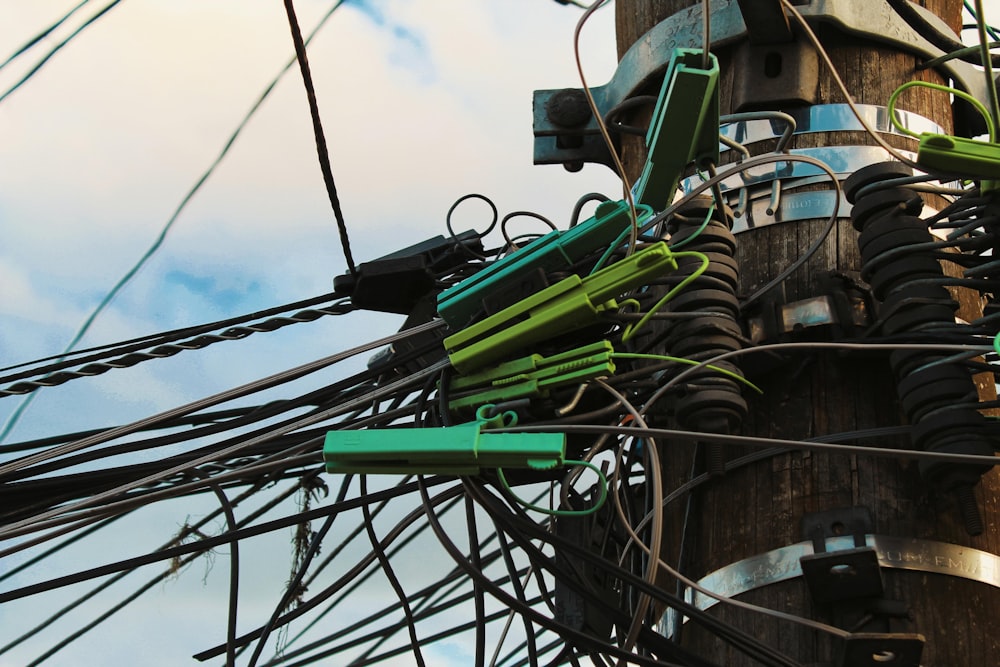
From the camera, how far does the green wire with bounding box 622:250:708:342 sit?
2.52m

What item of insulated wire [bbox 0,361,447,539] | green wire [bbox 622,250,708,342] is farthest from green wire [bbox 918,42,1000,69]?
insulated wire [bbox 0,361,447,539]

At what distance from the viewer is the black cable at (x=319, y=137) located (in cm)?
309

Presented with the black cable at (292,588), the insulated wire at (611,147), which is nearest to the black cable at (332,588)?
the black cable at (292,588)

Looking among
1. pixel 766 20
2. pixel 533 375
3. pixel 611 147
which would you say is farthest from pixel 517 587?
pixel 766 20

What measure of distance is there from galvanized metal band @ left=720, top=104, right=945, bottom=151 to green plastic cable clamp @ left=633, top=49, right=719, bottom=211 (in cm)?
18

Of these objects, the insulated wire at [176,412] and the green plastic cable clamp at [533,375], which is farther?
the insulated wire at [176,412]

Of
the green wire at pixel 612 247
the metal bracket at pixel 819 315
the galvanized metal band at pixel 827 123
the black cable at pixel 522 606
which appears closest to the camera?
the black cable at pixel 522 606

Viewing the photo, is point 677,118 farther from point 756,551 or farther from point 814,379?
point 756,551

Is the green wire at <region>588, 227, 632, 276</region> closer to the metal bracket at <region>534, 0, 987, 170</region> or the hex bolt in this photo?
the metal bracket at <region>534, 0, 987, 170</region>

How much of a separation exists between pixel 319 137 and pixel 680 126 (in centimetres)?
113

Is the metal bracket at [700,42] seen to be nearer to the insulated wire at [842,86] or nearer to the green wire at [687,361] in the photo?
the insulated wire at [842,86]

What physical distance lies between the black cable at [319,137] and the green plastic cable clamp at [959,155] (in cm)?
154

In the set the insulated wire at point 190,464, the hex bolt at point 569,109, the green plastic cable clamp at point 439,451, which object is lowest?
the green plastic cable clamp at point 439,451

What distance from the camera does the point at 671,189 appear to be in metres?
2.79
